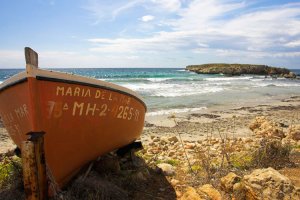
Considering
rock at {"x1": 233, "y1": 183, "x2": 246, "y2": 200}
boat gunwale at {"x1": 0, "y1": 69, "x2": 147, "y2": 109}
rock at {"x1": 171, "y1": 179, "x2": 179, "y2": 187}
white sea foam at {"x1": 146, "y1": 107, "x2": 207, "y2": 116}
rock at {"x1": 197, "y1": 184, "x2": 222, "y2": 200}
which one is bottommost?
white sea foam at {"x1": 146, "y1": 107, "x2": 207, "y2": 116}

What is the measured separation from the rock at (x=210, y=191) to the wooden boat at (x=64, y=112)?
1.68 meters

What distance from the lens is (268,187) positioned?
4004 mm

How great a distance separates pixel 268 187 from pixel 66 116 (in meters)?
2.68

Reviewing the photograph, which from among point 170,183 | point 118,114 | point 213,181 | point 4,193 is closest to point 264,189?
point 213,181

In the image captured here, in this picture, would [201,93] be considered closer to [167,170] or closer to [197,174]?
[167,170]

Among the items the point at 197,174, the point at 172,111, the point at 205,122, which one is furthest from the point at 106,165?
the point at 172,111

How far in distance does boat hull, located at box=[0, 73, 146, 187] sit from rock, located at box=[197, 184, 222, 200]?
66.0 inches

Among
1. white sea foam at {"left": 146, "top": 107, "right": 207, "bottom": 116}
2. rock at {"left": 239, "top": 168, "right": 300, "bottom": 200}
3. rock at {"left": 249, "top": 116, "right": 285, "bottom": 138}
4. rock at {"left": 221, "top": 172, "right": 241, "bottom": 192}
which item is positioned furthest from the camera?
white sea foam at {"left": 146, "top": 107, "right": 207, "bottom": 116}

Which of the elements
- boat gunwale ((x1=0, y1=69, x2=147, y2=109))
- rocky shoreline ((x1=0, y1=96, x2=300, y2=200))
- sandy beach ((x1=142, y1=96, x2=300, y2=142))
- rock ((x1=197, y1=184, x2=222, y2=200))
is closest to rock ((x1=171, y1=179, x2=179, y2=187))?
rocky shoreline ((x1=0, y1=96, x2=300, y2=200))

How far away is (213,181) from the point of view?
5.05 meters

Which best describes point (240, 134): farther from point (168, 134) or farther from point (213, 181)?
point (213, 181)

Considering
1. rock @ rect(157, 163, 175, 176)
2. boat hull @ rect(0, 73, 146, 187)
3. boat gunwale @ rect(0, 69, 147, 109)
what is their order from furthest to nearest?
rock @ rect(157, 163, 175, 176), boat hull @ rect(0, 73, 146, 187), boat gunwale @ rect(0, 69, 147, 109)

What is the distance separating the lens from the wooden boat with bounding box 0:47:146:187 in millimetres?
4153

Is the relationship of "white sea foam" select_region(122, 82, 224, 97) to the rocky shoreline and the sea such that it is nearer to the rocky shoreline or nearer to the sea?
the sea
